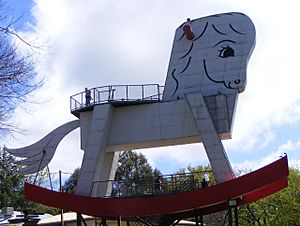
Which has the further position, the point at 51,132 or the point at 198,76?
the point at 51,132

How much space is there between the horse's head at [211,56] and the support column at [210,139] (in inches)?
28.1

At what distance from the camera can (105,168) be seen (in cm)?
2362

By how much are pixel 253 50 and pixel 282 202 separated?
60.7 ft

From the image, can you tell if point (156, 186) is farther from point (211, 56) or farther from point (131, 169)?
point (131, 169)

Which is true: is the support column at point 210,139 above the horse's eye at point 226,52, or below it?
below

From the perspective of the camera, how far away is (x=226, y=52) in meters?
21.9

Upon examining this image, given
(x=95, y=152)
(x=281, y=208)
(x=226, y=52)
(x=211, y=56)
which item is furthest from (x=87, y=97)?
(x=281, y=208)

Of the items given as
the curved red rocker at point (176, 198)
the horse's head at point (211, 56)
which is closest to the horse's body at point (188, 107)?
the horse's head at point (211, 56)

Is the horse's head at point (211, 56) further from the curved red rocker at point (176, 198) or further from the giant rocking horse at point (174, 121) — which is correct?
the curved red rocker at point (176, 198)

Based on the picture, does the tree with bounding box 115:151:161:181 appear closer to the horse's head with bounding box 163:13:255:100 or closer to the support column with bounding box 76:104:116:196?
the support column with bounding box 76:104:116:196

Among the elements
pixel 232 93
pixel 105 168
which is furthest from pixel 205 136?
pixel 105 168

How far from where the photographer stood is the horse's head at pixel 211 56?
21500mm

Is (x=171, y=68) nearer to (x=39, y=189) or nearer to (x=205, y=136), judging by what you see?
(x=205, y=136)

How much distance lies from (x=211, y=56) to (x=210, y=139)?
153 inches
